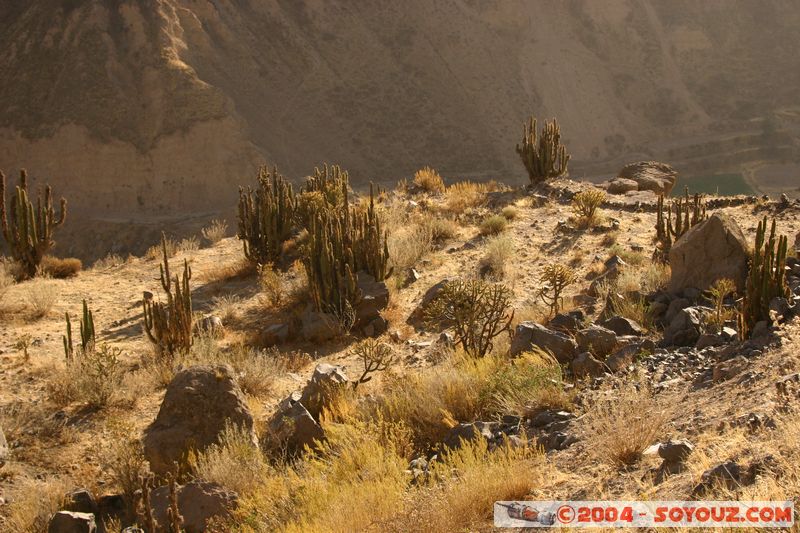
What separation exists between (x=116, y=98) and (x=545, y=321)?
30.6 meters

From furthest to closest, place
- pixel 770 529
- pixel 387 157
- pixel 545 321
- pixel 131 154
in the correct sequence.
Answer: pixel 387 157
pixel 131 154
pixel 545 321
pixel 770 529

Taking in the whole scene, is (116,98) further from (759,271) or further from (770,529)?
(770,529)

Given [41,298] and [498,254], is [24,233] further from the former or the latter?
[498,254]

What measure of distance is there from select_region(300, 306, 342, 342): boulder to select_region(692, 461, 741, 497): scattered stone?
217 inches

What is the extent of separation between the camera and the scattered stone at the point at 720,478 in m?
3.45

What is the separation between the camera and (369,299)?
9.07 metres

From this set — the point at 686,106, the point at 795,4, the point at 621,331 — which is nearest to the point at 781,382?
the point at 621,331

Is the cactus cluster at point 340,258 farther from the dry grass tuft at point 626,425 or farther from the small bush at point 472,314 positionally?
the dry grass tuft at point 626,425

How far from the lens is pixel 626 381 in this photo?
5379 mm

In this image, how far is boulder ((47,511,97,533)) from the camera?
4.93 metres

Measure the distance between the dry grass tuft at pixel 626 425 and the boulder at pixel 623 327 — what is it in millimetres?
1645

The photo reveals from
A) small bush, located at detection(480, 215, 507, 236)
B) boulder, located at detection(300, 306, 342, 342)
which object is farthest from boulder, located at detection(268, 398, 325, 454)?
small bush, located at detection(480, 215, 507, 236)

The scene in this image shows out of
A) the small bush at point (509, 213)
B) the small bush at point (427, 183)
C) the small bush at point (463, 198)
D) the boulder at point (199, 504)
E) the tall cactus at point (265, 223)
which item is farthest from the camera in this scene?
the small bush at point (427, 183)

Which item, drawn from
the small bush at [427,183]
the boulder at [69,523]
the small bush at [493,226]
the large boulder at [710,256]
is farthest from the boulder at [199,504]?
the small bush at [427,183]
